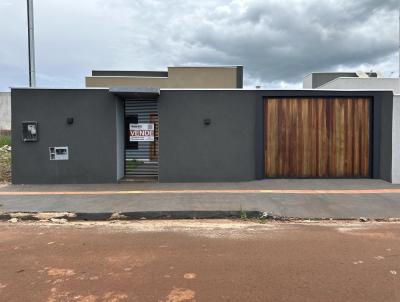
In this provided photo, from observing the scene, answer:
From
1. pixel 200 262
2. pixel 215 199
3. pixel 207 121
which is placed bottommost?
pixel 200 262

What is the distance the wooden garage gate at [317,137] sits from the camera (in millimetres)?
12586

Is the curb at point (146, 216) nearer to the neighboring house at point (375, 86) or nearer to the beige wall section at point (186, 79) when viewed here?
the neighboring house at point (375, 86)

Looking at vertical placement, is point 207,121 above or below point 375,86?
below

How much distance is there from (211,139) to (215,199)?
11.0ft

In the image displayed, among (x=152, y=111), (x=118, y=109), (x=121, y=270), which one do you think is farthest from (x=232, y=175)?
(x=121, y=270)

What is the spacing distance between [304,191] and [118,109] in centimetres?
627

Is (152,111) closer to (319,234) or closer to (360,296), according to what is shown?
(319,234)

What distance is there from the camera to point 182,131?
1249 centimetres

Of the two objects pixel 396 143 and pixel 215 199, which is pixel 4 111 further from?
pixel 396 143

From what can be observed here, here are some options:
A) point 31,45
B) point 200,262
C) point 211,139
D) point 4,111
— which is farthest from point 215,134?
point 4,111

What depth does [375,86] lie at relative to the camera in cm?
2106

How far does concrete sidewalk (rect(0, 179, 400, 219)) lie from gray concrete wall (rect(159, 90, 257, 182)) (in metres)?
0.60

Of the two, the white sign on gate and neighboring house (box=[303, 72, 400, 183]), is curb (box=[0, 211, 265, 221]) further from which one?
neighboring house (box=[303, 72, 400, 183])

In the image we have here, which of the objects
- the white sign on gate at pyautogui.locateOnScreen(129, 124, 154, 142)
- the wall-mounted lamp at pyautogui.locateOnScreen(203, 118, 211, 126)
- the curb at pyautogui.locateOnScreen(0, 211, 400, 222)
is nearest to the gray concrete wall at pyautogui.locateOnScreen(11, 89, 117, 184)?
the white sign on gate at pyautogui.locateOnScreen(129, 124, 154, 142)
